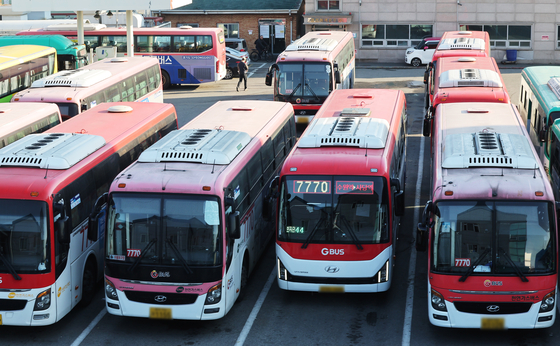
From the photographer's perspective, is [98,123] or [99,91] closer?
[98,123]

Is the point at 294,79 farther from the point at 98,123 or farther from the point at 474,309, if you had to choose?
the point at 474,309

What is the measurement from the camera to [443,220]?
967 centimetres

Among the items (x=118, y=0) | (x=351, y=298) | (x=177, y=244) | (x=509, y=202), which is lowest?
(x=351, y=298)

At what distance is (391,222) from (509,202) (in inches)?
76.9

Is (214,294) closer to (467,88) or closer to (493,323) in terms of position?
(493,323)

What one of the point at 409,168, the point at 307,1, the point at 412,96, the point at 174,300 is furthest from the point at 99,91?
the point at 307,1

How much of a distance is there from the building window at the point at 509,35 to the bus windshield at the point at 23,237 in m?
33.6

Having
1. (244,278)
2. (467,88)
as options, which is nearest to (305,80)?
(467,88)

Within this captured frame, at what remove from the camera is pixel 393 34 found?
39938 mm

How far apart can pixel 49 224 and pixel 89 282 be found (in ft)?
6.25

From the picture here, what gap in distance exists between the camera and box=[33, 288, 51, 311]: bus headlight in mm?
9930

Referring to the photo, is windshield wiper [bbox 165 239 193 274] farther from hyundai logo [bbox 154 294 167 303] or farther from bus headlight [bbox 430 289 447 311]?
bus headlight [bbox 430 289 447 311]

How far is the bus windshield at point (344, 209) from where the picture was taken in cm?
1071

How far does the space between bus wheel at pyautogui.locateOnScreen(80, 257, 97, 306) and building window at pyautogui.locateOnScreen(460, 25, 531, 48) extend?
106 feet
